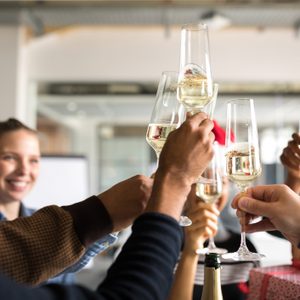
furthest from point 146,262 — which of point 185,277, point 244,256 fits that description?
point 185,277

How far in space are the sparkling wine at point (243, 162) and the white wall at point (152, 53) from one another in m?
4.03

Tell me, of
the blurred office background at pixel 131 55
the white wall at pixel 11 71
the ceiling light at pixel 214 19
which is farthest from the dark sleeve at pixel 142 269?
the white wall at pixel 11 71

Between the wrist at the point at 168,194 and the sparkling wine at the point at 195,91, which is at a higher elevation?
the sparkling wine at the point at 195,91

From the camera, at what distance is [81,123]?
7723mm

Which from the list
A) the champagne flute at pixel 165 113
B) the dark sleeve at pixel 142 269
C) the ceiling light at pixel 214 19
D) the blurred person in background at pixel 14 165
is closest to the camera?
the dark sleeve at pixel 142 269

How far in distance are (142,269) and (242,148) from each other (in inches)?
16.1

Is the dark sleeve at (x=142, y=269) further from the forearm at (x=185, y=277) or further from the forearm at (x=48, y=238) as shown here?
the forearm at (x=185, y=277)

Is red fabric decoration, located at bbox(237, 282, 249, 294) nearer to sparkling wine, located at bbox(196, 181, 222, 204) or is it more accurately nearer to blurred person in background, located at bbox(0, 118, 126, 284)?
sparkling wine, located at bbox(196, 181, 222, 204)

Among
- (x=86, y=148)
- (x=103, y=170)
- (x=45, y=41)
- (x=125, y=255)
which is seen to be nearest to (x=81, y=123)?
(x=86, y=148)

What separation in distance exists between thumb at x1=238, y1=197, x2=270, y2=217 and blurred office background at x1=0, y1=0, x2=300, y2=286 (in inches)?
92.9

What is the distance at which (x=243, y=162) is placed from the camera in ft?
2.99

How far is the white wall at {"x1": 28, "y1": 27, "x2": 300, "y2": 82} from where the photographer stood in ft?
16.0

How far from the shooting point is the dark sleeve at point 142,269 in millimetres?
581

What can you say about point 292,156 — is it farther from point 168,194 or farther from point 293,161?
point 168,194
